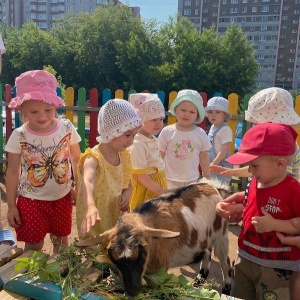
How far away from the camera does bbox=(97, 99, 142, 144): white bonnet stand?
2.44m

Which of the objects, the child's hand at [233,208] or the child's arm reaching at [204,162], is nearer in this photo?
the child's hand at [233,208]

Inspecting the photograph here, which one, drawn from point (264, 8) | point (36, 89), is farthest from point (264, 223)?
point (264, 8)

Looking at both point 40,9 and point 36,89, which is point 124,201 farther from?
point 40,9

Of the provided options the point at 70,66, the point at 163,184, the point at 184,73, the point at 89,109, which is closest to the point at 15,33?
the point at 70,66

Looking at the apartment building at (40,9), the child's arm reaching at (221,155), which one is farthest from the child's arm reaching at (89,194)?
the apartment building at (40,9)

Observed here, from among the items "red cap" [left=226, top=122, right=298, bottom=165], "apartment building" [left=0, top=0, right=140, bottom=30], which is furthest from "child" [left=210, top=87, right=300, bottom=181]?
"apartment building" [left=0, top=0, right=140, bottom=30]

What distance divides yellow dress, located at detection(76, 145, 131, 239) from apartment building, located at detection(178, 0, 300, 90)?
265 ft

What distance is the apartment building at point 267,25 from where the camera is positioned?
7788cm

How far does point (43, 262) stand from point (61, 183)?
111cm

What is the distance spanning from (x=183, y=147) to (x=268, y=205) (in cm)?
194

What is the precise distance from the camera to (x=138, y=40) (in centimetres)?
4531

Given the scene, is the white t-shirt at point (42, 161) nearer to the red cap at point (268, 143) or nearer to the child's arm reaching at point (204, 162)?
the red cap at point (268, 143)

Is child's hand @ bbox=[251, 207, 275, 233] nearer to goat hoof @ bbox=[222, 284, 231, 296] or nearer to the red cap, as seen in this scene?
the red cap

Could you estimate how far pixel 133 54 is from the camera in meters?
44.2
